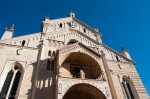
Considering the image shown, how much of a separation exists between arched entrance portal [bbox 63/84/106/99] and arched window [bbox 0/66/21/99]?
429 cm

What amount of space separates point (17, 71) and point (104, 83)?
7849 mm

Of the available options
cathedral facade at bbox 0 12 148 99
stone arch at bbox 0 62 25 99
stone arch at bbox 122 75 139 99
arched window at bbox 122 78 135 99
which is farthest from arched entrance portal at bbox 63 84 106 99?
stone arch at bbox 122 75 139 99

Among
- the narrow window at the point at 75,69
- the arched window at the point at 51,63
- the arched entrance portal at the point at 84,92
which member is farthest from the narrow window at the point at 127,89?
the arched window at the point at 51,63

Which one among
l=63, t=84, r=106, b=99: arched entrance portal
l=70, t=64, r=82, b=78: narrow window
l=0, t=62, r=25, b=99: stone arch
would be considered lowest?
l=63, t=84, r=106, b=99: arched entrance portal

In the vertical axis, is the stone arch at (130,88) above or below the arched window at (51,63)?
below

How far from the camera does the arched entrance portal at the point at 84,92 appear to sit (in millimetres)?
13358

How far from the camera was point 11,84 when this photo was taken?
13398 millimetres

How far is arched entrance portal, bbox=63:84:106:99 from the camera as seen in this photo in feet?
43.8

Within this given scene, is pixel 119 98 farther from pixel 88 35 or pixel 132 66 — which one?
pixel 88 35

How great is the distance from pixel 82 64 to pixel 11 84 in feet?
23.6

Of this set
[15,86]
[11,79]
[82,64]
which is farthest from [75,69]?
[11,79]

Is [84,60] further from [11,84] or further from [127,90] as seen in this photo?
[11,84]

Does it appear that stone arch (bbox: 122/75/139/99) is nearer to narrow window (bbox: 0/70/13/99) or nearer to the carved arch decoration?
the carved arch decoration

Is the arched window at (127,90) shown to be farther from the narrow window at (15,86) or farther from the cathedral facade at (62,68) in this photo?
the narrow window at (15,86)
